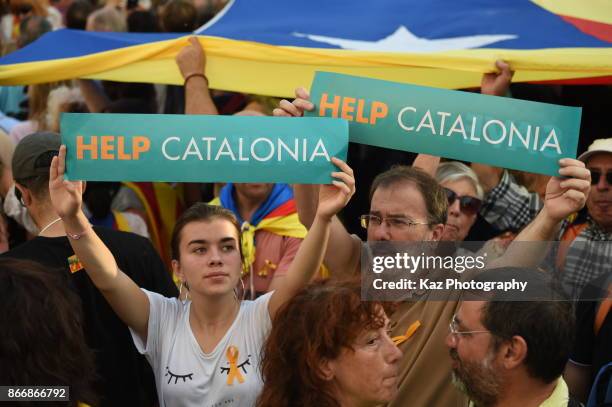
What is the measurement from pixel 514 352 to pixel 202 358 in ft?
3.71

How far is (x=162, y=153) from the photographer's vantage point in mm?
3787

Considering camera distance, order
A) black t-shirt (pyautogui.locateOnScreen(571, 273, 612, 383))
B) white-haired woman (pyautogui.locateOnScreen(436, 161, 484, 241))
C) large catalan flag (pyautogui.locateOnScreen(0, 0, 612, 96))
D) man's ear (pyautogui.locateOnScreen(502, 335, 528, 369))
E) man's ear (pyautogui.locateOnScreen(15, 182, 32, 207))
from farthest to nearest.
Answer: white-haired woman (pyautogui.locateOnScreen(436, 161, 484, 241)) → large catalan flag (pyautogui.locateOnScreen(0, 0, 612, 96)) → man's ear (pyautogui.locateOnScreen(15, 182, 32, 207)) → black t-shirt (pyautogui.locateOnScreen(571, 273, 612, 383)) → man's ear (pyautogui.locateOnScreen(502, 335, 528, 369))

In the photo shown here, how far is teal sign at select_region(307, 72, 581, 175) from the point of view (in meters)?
3.81

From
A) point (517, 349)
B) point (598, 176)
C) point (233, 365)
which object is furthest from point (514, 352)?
point (598, 176)

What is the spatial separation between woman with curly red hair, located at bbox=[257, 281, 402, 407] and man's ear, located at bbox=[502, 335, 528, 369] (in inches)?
Answer: 13.5

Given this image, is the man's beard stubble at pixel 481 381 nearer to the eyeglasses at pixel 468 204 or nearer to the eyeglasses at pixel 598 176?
the eyeglasses at pixel 598 176

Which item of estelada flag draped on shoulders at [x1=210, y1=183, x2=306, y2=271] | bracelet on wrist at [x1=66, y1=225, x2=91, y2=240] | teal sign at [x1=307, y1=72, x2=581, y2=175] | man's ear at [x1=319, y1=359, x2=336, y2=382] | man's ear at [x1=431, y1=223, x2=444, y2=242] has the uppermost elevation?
teal sign at [x1=307, y1=72, x2=581, y2=175]

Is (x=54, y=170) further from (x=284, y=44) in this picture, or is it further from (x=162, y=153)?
(x=284, y=44)

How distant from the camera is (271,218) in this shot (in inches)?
215

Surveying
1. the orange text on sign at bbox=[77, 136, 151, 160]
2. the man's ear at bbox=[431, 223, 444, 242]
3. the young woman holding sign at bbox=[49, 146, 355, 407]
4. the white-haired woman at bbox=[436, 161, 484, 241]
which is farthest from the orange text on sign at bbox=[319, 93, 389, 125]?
the white-haired woman at bbox=[436, 161, 484, 241]

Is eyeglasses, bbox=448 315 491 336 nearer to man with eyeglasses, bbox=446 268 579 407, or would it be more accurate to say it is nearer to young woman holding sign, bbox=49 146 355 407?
man with eyeglasses, bbox=446 268 579 407

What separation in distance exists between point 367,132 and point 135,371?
1.31 m

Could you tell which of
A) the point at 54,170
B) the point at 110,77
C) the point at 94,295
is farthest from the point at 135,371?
the point at 110,77

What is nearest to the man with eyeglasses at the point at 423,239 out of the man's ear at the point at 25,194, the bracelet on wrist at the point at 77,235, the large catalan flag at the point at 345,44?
the bracelet on wrist at the point at 77,235
